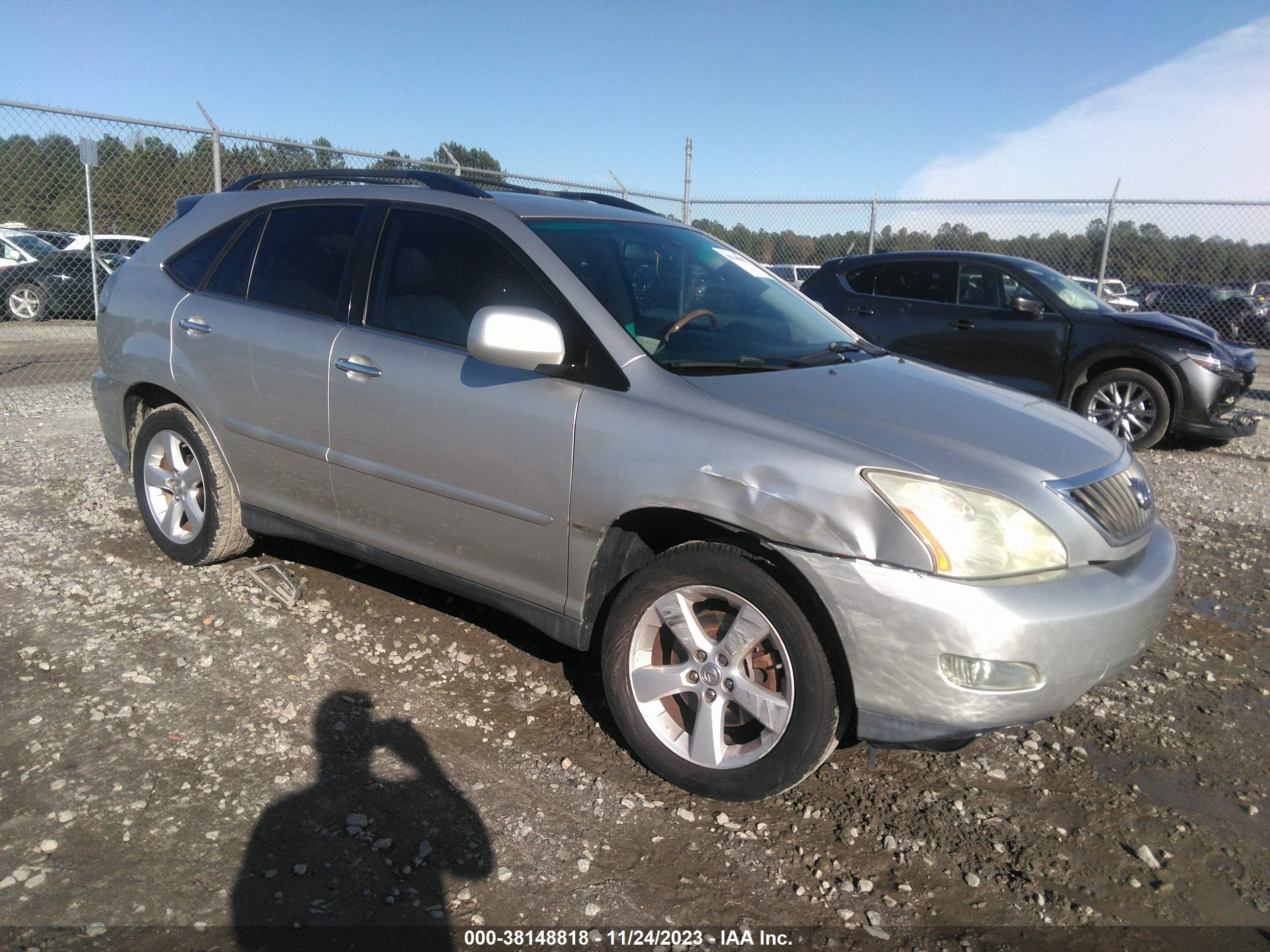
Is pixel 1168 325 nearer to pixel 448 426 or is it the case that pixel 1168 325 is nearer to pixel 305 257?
pixel 448 426

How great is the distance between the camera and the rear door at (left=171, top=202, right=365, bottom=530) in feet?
→ 11.9

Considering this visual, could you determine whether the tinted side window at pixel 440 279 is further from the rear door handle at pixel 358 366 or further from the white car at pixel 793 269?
the white car at pixel 793 269

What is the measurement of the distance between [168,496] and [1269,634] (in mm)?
5086

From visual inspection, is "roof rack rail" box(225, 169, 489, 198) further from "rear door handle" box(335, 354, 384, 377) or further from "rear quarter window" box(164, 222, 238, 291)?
"rear door handle" box(335, 354, 384, 377)

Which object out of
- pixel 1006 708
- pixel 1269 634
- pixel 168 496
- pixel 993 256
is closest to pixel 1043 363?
pixel 993 256

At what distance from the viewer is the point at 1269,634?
410 cm

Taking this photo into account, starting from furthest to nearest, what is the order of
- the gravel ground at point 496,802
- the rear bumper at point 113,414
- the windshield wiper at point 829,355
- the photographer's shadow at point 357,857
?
the rear bumper at point 113,414, the windshield wiper at point 829,355, the gravel ground at point 496,802, the photographer's shadow at point 357,857

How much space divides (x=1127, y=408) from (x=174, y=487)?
7277mm

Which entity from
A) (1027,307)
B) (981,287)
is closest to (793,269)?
(981,287)

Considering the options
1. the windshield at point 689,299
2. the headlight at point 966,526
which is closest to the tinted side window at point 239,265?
the windshield at point 689,299

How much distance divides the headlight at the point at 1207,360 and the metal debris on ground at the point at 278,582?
7.05m

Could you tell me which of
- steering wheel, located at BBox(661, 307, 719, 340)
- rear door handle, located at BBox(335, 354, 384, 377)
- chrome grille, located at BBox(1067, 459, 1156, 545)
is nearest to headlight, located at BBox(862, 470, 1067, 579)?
chrome grille, located at BBox(1067, 459, 1156, 545)

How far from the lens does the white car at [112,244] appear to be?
1088cm

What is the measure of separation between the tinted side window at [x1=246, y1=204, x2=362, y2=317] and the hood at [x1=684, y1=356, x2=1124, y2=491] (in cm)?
167
